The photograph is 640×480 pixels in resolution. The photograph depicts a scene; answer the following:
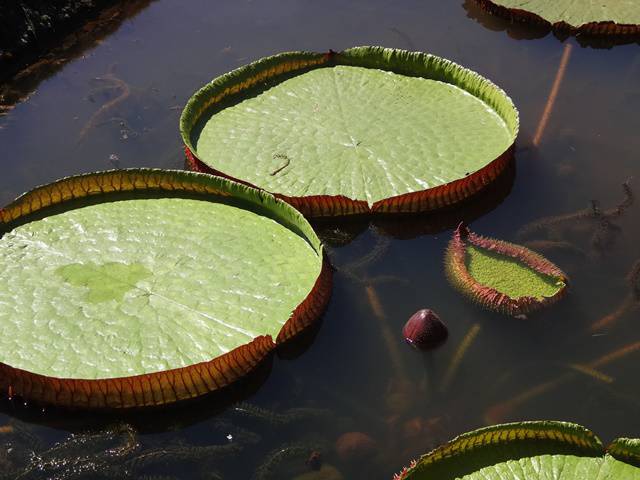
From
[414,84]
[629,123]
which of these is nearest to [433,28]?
[414,84]

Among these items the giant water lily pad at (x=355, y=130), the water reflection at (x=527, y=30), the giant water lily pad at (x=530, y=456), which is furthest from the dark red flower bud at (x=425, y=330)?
the water reflection at (x=527, y=30)

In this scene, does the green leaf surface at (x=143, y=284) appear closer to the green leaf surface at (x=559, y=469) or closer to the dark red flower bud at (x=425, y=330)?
the dark red flower bud at (x=425, y=330)

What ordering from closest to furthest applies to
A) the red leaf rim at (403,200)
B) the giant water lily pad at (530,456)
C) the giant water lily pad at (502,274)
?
1. the giant water lily pad at (530,456)
2. the giant water lily pad at (502,274)
3. the red leaf rim at (403,200)

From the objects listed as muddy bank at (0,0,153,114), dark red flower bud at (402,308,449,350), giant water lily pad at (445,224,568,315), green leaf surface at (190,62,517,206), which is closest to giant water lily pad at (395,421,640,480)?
dark red flower bud at (402,308,449,350)

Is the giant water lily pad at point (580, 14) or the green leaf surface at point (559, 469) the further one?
the giant water lily pad at point (580, 14)

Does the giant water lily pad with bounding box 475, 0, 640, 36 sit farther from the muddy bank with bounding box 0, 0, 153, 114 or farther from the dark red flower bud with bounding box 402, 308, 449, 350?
the dark red flower bud with bounding box 402, 308, 449, 350

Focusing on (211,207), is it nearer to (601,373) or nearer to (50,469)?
(50,469)

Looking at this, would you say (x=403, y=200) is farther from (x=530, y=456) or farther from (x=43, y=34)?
(x=43, y=34)
